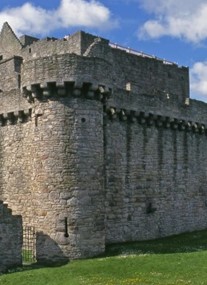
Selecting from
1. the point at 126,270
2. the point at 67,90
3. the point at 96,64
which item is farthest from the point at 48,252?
the point at 96,64

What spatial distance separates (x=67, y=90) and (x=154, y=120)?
7.49 m

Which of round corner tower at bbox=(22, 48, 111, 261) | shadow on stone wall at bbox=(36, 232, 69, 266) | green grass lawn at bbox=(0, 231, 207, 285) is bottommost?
→ green grass lawn at bbox=(0, 231, 207, 285)

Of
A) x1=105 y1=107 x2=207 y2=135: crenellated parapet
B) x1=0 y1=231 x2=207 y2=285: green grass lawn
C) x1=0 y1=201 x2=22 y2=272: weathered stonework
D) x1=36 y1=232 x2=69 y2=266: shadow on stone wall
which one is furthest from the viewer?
x1=105 y1=107 x2=207 y2=135: crenellated parapet

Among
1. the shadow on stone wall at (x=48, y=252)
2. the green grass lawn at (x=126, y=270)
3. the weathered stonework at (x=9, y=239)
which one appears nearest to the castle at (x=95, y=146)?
the shadow on stone wall at (x=48, y=252)

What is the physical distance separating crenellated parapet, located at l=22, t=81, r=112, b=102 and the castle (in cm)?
4

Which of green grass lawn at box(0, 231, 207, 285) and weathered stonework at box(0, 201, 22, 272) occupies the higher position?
weathered stonework at box(0, 201, 22, 272)

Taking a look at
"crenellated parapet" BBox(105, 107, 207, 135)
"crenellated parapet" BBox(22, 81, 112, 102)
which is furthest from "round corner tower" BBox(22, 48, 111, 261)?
"crenellated parapet" BBox(105, 107, 207, 135)

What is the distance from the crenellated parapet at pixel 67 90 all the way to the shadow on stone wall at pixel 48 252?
5.57 m

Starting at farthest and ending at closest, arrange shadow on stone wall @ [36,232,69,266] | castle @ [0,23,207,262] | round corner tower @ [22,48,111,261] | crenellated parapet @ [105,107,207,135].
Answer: crenellated parapet @ [105,107,207,135] < castle @ [0,23,207,262] < round corner tower @ [22,48,111,261] < shadow on stone wall @ [36,232,69,266]

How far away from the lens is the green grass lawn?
1700cm

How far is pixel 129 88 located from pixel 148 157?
3.65m

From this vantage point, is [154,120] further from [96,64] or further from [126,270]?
[126,270]

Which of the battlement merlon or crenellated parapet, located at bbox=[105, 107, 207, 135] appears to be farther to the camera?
crenellated parapet, located at bbox=[105, 107, 207, 135]

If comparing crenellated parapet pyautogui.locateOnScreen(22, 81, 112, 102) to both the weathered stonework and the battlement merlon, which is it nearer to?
the battlement merlon
